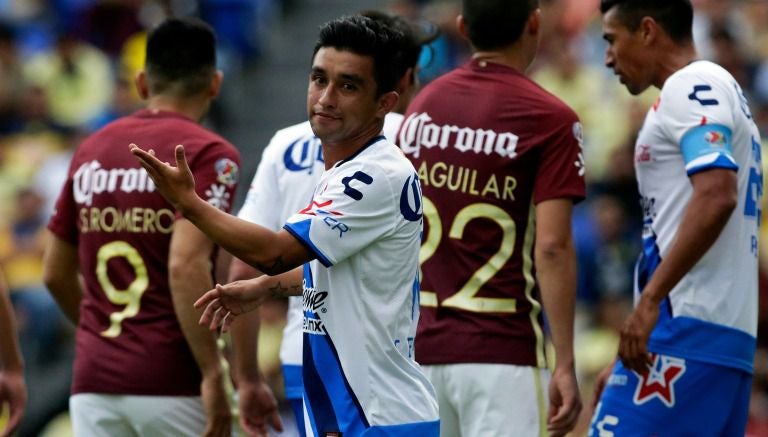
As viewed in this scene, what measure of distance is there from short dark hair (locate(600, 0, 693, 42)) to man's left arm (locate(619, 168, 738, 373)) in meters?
0.87

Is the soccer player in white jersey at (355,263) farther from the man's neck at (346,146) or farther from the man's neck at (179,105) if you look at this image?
the man's neck at (179,105)

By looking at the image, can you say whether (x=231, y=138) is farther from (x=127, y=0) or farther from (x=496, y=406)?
(x=496, y=406)

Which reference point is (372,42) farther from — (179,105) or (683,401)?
(683,401)

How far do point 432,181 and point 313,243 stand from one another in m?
1.62

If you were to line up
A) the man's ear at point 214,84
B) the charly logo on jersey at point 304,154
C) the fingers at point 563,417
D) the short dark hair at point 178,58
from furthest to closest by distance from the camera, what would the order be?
the man's ear at point 214,84, the short dark hair at point 178,58, the charly logo on jersey at point 304,154, the fingers at point 563,417

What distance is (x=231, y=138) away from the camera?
55.6ft

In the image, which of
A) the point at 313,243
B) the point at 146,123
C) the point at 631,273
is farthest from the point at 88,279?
the point at 631,273

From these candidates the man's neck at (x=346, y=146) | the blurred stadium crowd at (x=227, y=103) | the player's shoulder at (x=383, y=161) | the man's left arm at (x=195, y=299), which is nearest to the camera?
the player's shoulder at (x=383, y=161)

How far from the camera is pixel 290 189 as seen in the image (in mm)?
7312

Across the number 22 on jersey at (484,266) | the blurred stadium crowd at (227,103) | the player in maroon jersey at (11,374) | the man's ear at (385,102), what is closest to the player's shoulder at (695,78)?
the number 22 on jersey at (484,266)

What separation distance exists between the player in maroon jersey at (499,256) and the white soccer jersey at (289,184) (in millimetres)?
585

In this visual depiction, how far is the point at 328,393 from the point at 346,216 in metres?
0.69

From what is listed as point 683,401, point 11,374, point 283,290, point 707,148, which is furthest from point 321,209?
point 11,374

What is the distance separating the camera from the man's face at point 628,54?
7070 mm
